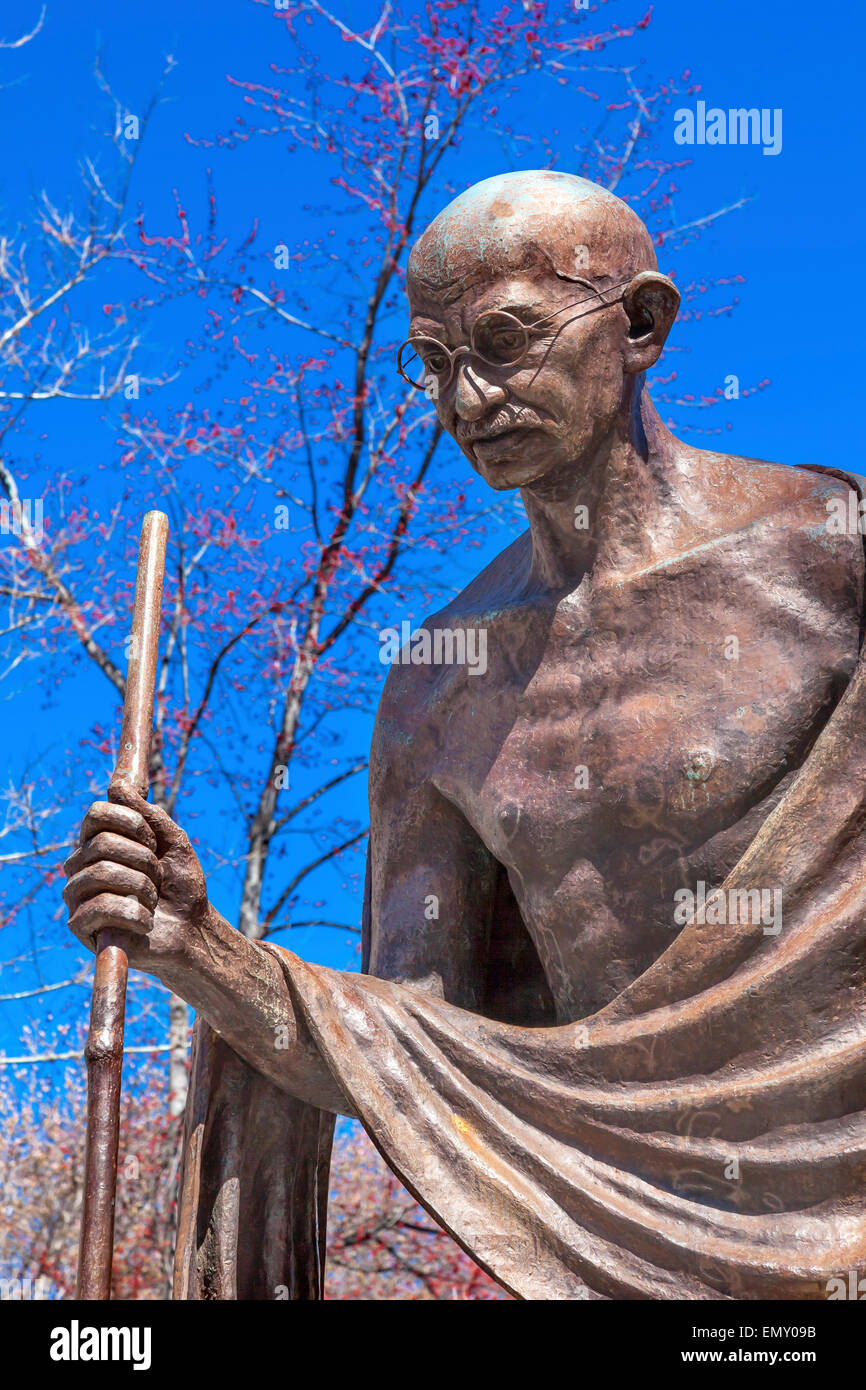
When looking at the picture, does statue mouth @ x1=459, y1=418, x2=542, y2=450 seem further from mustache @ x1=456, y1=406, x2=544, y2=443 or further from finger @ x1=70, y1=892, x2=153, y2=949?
finger @ x1=70, y1=892, x2=153, y2=949

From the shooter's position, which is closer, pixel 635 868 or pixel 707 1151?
pixel 707 1151

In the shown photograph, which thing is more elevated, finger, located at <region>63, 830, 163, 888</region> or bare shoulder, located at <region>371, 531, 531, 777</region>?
bare shoulder, located at <region>371, 531, 531, 777</region>

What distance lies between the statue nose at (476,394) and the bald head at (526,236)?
196 millimetres

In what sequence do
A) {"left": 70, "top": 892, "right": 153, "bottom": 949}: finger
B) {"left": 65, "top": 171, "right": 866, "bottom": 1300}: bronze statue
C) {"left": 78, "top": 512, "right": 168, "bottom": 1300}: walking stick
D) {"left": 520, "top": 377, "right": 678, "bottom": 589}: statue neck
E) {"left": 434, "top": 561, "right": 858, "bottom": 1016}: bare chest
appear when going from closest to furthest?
{"left": 78, "top": 512, "right": 168, "bottom": 1300}: walking stick
{"left": 70, "top": 892, "right": 153, "bottom": 949}: finger
{"left": 65, "top": 171, "right": 866, "bottom": 1300}: bronze statue
{"left": 434, "top": 561, "right": 858, "bottom": 1016}: bare chest
{"left": 520, "top": 377, "right": 678, "bottom": 589}: statue neck

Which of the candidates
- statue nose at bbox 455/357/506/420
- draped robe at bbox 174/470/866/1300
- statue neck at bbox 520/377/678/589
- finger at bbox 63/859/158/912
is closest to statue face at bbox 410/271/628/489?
statue nose at bbox 455/357/506/420

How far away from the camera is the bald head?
4.13 meters

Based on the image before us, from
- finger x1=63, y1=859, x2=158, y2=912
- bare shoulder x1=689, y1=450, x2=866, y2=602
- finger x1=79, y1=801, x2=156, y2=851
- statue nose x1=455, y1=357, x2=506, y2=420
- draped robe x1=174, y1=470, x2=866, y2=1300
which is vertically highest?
statue nose x1=455, y1=357, x2=506, y2=420

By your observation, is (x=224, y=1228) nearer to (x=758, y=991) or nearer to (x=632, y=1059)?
(x=632, y=1059)

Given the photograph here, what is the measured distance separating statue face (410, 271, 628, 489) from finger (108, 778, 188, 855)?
1.12 metres

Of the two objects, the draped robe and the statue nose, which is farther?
the statue nose

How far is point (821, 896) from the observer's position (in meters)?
3.86
